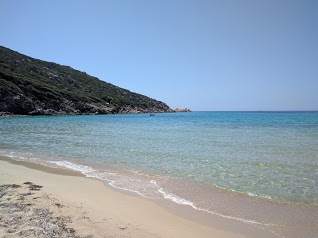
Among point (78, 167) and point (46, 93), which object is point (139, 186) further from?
point (46, 93)

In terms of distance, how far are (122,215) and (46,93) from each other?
9082 cm

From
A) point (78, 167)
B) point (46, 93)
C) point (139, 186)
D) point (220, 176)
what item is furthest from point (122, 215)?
point (46, 93)

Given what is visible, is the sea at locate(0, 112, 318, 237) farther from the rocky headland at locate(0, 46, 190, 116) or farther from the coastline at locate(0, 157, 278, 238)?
the rocky headland at locate(0, 46, 190, 116)

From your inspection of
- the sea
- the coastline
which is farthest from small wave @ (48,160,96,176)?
the coastline

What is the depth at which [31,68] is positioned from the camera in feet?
387

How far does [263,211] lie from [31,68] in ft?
415

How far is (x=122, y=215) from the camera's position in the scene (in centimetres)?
731

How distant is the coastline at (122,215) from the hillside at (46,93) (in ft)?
246

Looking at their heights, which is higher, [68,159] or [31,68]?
[31,68]

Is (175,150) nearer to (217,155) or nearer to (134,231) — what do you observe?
(217,155)

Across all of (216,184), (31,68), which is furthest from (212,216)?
(31,68)

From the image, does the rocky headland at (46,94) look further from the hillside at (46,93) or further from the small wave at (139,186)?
the small wave at (139,186)

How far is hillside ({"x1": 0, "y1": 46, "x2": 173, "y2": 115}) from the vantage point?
259 ft

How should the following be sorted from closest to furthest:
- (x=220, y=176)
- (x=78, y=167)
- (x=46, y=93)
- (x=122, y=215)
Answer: (x=122, y=215), (x=220, y=176), (x=78, y=167), (x=46, y=93)
